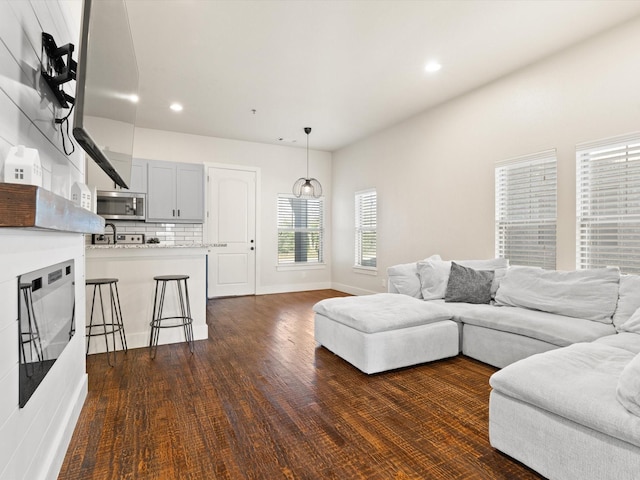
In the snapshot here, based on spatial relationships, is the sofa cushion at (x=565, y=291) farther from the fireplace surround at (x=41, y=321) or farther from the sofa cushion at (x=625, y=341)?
the fireplace surround at (x=41, y=321)

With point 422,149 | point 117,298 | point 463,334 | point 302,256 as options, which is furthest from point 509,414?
point 302,256

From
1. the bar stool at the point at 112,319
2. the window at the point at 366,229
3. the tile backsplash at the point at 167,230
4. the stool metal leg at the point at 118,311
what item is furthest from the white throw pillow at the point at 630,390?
the tile backsplash at the point at 167,230

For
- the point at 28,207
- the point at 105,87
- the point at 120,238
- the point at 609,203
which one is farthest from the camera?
the point at 120,238

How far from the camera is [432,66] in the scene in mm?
3859

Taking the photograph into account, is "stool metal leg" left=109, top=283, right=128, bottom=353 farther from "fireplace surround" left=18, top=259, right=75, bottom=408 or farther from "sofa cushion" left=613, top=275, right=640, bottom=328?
"sofa cushion" left=613, top=275, right=640, bottom=328

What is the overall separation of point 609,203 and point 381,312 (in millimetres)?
2272

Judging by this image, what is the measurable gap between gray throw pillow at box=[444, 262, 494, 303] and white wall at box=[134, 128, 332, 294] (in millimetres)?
3970

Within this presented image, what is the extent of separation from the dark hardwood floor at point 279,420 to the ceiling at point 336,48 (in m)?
2.96

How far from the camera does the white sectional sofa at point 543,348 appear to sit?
1.48m

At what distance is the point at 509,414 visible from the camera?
5.83ft

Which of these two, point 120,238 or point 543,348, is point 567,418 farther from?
point 120,238

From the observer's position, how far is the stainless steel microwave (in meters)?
5.46

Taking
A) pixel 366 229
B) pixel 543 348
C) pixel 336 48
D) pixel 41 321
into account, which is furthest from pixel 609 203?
pixel 41 321

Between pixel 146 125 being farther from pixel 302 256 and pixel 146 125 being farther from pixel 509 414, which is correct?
pixel 509 414
